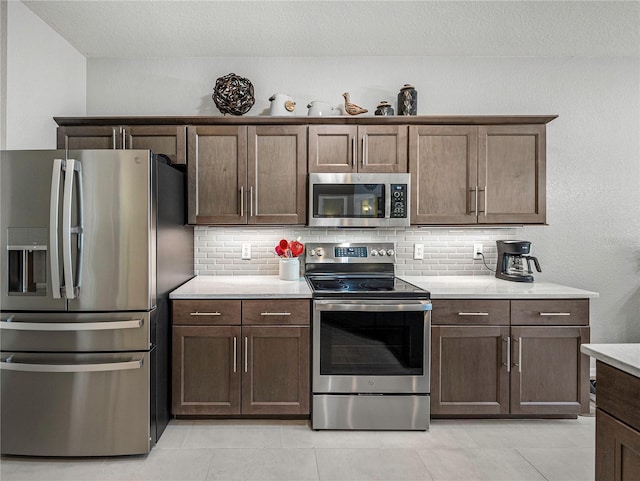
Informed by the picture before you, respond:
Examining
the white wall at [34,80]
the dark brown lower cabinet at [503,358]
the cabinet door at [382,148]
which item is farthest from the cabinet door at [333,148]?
the white wall at [34,80]

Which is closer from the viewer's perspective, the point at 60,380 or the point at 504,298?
the point at 60,380

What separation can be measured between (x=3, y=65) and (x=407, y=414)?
3.26 meters

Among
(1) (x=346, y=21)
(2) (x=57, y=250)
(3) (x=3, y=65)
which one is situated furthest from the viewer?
(1) (x=346, y=21)

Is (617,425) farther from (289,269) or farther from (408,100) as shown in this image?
(408,100)

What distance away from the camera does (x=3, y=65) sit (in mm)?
2441

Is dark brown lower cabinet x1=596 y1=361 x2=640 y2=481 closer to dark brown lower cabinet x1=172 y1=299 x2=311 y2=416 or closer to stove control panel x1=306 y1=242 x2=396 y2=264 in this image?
dark brown lower cabinet x1=172 y1=299 x2=311 y2=416

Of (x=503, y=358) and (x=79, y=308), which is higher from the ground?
(x=79, y=308)

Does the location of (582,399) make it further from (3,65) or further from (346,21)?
(3,65)

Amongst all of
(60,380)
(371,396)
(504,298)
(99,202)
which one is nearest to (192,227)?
(99,202)

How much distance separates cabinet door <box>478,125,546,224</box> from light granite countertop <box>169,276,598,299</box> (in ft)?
1.56

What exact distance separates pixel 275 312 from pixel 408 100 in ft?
6.01

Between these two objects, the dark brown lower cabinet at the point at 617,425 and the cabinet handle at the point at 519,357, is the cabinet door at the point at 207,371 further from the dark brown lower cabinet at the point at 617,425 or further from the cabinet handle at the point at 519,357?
the dark brown lower cabinet at the point at 617,425

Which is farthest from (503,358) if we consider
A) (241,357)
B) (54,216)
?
(54,216)

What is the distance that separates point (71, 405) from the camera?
2168mm
